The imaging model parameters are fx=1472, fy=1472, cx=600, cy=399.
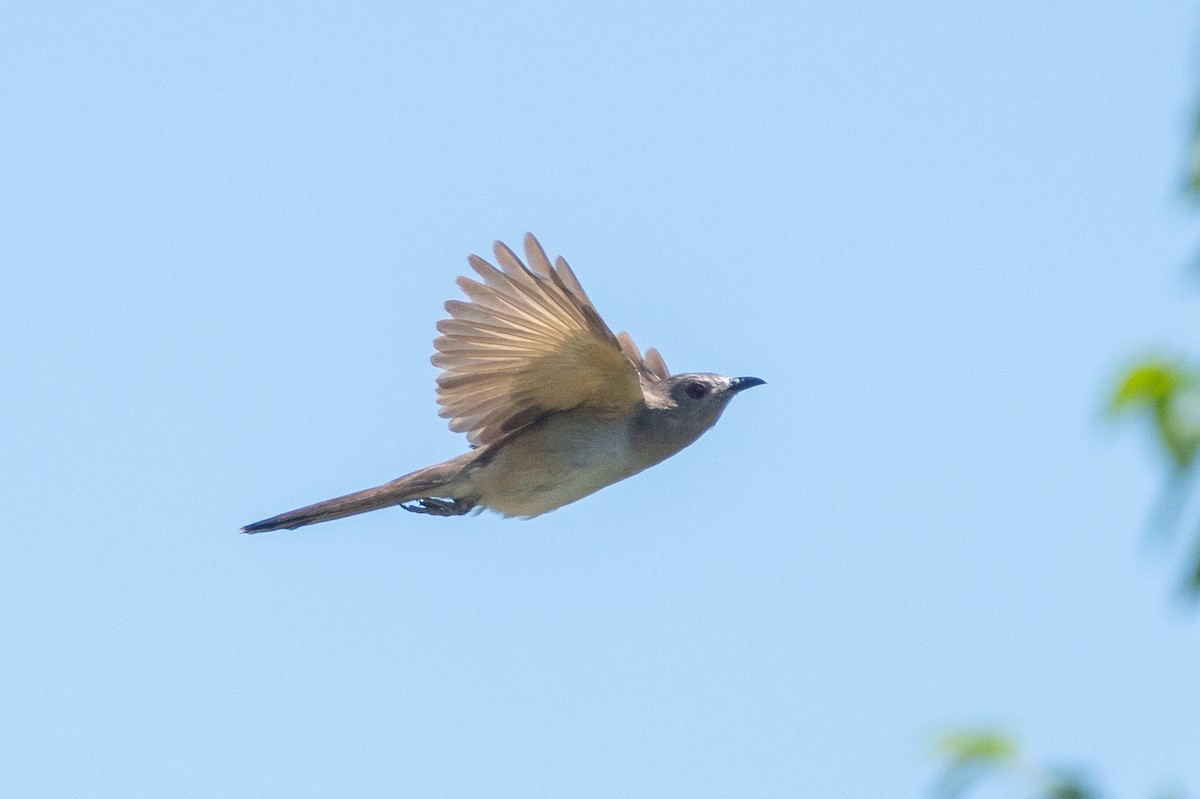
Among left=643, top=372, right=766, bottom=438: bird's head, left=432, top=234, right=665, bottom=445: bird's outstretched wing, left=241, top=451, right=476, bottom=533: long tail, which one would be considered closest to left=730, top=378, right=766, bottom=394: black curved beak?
left=643, top=372, right=766, bottom=438: bird's head

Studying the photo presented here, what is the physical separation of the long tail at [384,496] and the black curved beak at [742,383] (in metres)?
2.18

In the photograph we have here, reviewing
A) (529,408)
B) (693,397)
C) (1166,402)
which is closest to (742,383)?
(693,397)

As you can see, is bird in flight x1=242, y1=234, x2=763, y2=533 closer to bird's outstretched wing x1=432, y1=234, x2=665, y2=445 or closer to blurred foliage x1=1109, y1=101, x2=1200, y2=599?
bird's outstretched wing x1=432, y1=234, x2=665, y2=445

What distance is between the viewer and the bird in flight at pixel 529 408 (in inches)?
405

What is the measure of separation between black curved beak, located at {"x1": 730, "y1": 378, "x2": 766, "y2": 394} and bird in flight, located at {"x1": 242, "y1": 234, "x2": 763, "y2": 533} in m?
0.45

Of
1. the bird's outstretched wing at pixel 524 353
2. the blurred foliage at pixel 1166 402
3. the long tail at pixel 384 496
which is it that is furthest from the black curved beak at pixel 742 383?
the blurred foliage at pixel 1166 402

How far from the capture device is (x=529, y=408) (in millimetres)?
11000

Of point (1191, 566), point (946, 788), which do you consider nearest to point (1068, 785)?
point (946, 788)

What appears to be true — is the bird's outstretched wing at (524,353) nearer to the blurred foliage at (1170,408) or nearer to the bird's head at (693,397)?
the bird's head at (693,397)

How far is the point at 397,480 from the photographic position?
10859mm

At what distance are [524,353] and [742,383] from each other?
206 cm

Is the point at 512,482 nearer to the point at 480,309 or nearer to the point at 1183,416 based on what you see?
the point at 480,309

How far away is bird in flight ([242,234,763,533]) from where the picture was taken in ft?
33.7

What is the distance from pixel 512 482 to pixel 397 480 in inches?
34.2
